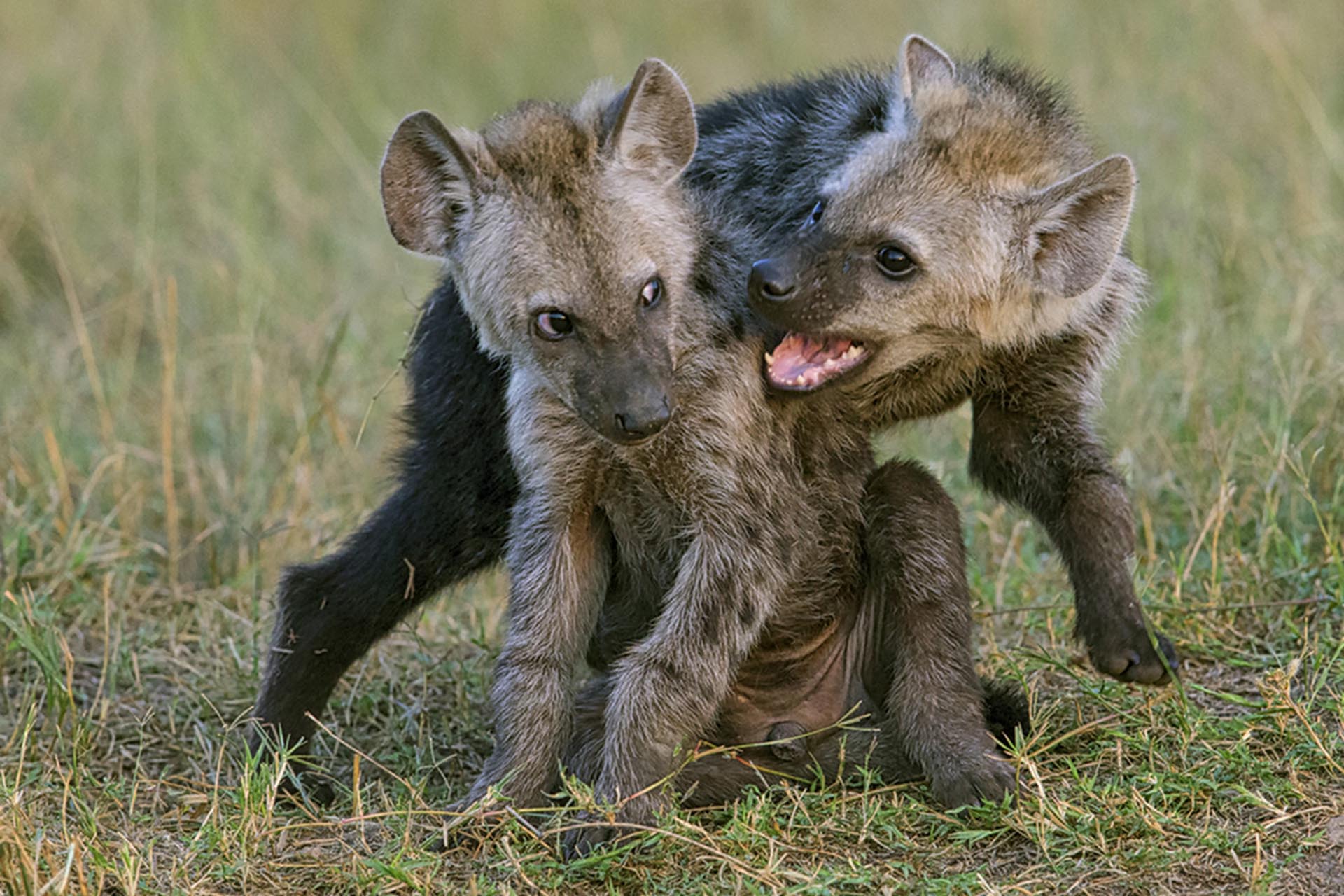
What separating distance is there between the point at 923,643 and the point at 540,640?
809mm

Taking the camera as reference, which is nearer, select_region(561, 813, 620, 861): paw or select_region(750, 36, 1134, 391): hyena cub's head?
select_region(561, 813, 620, 861): paw

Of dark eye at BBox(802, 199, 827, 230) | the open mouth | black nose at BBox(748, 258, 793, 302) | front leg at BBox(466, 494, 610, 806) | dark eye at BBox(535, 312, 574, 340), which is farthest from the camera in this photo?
dark eye at BBox(802, 199, 827, 230)

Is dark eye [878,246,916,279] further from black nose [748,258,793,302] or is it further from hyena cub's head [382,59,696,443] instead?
hyena cub's head [382,59,696,443]

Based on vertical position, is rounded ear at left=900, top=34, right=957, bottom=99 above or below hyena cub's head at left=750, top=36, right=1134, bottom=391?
above

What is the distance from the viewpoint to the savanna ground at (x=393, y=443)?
3230 millimetres

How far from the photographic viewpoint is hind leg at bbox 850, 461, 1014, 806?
3.47 meters

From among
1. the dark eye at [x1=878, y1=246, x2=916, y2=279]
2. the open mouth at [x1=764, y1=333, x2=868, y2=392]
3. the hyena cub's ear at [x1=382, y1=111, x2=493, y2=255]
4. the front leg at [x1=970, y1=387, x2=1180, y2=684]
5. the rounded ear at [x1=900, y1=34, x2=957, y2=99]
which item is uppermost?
the rounded ear at [x1=900, y1=34, x2=957, y2=99]

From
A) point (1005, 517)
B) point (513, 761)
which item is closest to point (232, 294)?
point (1005, 517)

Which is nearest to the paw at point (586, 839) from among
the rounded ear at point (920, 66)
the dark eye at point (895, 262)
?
the dark eye at point (895, 262)

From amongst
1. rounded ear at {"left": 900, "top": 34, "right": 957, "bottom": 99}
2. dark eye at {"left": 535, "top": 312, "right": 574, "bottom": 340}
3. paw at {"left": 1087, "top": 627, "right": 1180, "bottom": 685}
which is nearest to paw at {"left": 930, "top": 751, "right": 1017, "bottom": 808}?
paw at {"left": 1087, "top": 627, "right": 1180, "bottom": 685}

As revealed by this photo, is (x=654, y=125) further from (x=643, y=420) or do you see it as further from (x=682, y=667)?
(x=682, y=667)

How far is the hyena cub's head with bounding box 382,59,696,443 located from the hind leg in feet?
2.30

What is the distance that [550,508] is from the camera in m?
3.60

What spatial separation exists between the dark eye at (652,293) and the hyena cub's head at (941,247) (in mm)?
231
